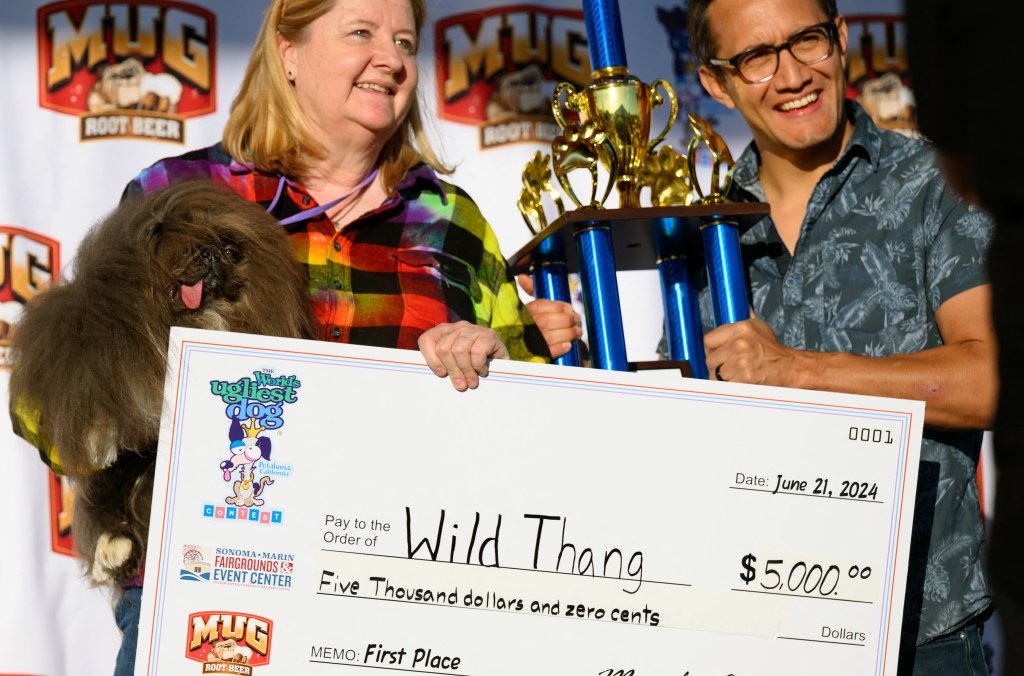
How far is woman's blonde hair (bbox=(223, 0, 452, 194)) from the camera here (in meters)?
1.83

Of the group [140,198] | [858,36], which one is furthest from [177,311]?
[858,36]

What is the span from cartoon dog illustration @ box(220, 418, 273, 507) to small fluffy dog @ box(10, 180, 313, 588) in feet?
0.46

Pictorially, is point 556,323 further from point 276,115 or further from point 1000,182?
point 1000,182

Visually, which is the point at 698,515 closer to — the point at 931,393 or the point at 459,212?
the point at 931,393

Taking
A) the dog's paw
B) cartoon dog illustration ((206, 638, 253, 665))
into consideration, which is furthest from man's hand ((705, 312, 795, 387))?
the dog's paw

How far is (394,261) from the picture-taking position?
71.4 inches

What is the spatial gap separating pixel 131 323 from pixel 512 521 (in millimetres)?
616

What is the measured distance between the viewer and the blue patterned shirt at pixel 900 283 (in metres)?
1.78

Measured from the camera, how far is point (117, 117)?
2629 millimetres

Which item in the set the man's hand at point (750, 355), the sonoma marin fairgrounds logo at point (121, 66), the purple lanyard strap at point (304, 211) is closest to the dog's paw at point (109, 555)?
the purple lanyard strap at point (304, 211)

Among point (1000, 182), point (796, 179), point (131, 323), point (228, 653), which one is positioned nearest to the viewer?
point (1000, 182)

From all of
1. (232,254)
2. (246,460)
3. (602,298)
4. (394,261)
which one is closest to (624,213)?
(602,298)

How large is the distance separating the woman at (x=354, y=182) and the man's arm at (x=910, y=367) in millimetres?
360

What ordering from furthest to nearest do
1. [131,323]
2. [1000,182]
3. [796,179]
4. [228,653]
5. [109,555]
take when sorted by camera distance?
[796,179] < [109,555] < [131,323] < [228,653] < [1000,182]
